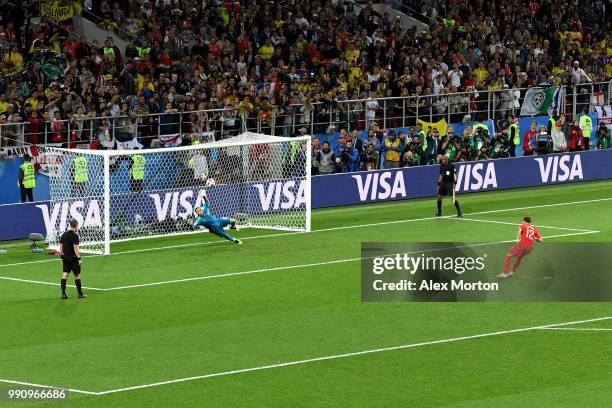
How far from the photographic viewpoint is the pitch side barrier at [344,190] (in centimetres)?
3469

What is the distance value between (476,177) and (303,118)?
5.84 metres

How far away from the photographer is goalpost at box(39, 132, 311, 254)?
33.5m

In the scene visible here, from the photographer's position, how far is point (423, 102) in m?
45.5

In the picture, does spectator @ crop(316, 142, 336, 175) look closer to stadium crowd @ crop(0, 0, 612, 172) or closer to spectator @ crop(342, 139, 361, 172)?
stadium crowd @ crop(0, 0, 612, 172)

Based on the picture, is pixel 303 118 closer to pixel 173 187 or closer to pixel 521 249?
pixel 173 187

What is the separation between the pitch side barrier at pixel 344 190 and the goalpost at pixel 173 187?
0.12ft

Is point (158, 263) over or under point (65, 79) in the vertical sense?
under

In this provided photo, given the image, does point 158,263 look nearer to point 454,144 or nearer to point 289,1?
point 454,144

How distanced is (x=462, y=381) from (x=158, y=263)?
12272mm

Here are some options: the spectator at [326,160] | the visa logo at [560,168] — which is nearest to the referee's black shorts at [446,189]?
the spectator at [326,160]

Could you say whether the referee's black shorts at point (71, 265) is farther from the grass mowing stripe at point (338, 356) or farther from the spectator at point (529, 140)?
the spectator at point (529, 140)

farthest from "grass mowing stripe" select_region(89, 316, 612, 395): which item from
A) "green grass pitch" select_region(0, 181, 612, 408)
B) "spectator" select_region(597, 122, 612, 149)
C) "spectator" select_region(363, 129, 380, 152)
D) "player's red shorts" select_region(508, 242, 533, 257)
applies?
"spectator" select_region(597, 122, 612, 149)

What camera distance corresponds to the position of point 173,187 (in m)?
35.9

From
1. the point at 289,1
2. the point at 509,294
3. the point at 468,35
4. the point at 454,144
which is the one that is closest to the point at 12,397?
the point at 509,294
